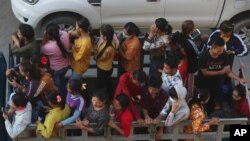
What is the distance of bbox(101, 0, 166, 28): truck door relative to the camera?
8.10 m

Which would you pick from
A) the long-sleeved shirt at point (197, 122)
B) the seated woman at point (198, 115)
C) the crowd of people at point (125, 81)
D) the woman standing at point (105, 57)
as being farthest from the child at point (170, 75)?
the woman standing at point (105, 57)

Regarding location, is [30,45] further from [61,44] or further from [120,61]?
[120,61]

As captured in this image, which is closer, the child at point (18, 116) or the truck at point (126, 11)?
the child at point (18, 116)

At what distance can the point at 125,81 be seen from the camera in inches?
229

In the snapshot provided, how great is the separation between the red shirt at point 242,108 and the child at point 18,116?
7.42ft

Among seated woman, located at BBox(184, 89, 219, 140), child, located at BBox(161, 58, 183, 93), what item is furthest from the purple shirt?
seated woman, located at BBox(184, 89, 219, 140)

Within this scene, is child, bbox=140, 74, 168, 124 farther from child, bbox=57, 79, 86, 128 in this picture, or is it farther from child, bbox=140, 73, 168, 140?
child, bbox=57, 79, 86, 128

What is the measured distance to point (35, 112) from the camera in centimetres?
569

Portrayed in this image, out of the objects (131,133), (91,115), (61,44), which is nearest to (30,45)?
(61,44)

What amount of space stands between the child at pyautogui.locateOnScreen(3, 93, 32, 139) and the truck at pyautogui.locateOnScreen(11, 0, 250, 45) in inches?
120

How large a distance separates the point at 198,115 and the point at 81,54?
1744mm

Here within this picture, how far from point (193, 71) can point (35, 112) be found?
198cm

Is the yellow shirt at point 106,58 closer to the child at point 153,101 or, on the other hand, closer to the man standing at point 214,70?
the child at point 153,101

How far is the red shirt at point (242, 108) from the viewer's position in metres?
5.54
